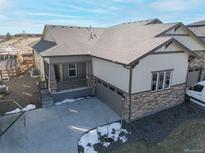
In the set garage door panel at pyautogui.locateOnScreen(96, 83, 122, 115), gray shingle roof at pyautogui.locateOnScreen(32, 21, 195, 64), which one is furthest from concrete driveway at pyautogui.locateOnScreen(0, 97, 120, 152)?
gray shingle roof at pyautogui.locateOnScreen(32, 21, 195, 64)

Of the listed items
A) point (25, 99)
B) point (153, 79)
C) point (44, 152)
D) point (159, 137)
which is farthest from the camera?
point (25, 99)

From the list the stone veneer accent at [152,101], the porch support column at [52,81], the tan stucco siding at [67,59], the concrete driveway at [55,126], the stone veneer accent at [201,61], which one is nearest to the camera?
the concrete driveway at [55,126]

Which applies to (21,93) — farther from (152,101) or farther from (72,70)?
(152,101)

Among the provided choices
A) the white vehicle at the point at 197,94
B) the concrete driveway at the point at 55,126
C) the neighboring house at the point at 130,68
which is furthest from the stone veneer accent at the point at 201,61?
the concrete driveway at the point at 55,126

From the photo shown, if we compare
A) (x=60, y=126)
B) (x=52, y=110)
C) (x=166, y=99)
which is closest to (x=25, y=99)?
(x=52, y=110)

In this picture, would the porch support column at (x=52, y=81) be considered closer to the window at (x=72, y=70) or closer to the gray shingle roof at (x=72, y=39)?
the gray shingle roof at (x=72, y=39)

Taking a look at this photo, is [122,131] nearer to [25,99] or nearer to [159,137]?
[159,137]
